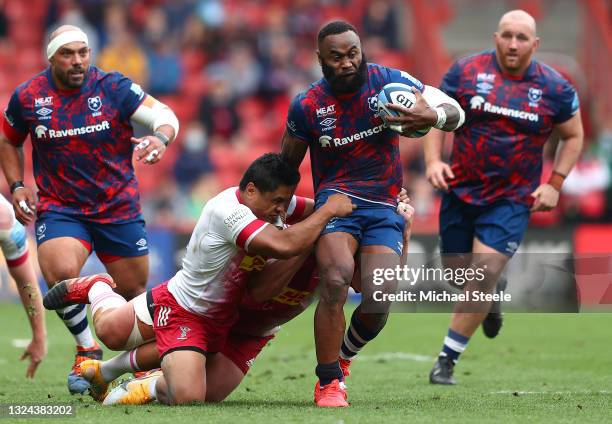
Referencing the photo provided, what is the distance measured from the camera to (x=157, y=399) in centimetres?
760

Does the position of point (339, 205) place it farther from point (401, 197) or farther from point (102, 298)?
point (102, 298)

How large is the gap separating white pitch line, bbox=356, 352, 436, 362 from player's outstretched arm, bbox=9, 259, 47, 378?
311 cm

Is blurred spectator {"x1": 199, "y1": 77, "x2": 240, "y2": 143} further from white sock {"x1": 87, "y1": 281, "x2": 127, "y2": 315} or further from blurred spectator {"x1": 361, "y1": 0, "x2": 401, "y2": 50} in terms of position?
white sock {"x1": 87, "y1": 281, "x2": 127, "y2": 315}

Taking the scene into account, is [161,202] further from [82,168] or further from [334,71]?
[334,71]

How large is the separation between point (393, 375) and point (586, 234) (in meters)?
8.24

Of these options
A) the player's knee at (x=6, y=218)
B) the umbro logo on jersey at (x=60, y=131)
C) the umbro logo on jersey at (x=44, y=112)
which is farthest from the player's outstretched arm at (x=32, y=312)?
the umbro logo on jersey at (x=44, y=112)

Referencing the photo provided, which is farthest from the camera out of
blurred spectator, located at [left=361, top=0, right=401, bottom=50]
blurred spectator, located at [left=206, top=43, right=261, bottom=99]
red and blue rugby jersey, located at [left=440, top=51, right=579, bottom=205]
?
blurred spectator, located at [left=361, top=0, right=401, bottom=50]

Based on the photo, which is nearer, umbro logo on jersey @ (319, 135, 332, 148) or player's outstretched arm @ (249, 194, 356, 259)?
player's outstretched arm @ (249, 194, 356, 259)

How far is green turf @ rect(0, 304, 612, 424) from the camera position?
22.8 feet

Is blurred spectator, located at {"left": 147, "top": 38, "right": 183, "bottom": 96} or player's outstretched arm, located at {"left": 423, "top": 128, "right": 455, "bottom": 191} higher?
blurred spectator, located at {"left": 147, "top": 38, "right": 183, "bottom": 96}

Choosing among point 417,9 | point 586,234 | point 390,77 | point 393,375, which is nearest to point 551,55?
point 417,9

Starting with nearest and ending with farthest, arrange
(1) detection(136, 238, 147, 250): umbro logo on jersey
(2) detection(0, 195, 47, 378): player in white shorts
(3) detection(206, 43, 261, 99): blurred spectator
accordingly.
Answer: (2) detection(0, 195, 47, 378): player in white shorts
(1) detection(136, 238, 147, 250): umbro logo on jersey
(3) detection(206, 43, 261, 99): blurred spectator

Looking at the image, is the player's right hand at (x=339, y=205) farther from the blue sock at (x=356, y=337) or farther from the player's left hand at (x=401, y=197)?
the blue sock at (x=356, y=337)

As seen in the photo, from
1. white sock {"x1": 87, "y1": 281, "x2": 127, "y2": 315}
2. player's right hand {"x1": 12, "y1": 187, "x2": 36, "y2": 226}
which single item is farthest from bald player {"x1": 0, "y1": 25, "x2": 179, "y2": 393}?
white sock {"x1": 87, "y1": 281, "x2": 127, "y2": 315}
